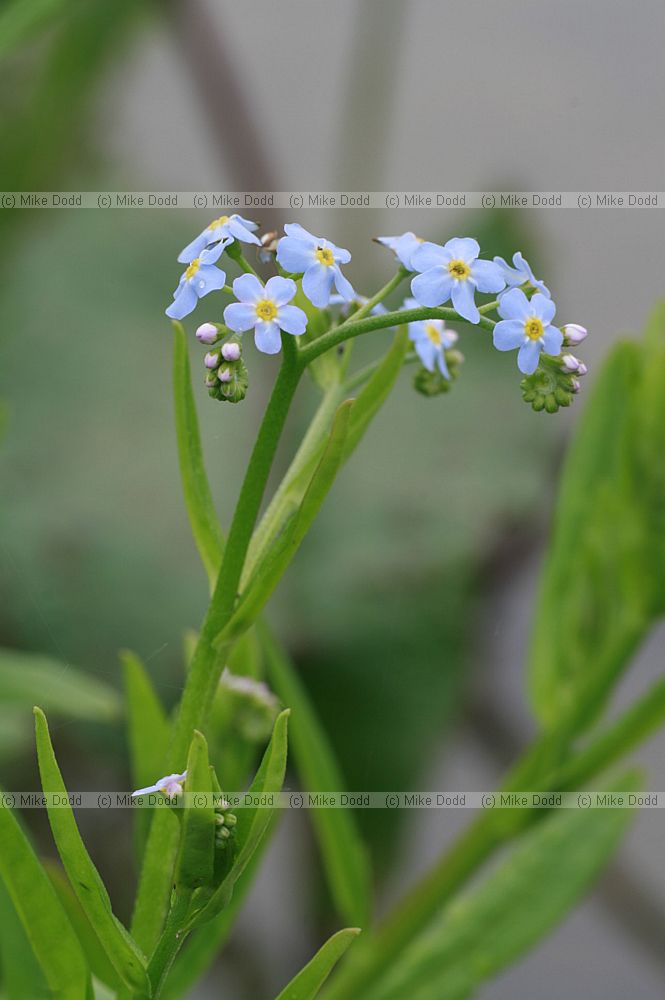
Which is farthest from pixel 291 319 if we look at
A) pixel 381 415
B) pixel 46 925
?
pixel 381 415

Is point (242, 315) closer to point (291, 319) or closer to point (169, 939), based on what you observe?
point (291, 319)

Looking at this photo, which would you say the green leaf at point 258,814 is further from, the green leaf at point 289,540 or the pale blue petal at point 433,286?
the pale blue petal at point 433,286

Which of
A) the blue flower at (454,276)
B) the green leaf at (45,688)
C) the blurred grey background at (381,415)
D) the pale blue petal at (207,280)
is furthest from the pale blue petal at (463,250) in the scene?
the blurred grey background at (381,415)

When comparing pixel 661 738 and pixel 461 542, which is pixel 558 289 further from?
pixel 661 738

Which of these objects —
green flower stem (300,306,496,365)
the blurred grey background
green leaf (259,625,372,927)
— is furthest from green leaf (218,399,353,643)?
the blurred grey background

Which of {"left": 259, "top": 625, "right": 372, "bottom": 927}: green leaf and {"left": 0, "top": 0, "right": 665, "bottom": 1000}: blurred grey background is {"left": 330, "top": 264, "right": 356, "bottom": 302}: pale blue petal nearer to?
{"left": 259, "top": 625, "right": 372, "bottom": 927}: green leaf
